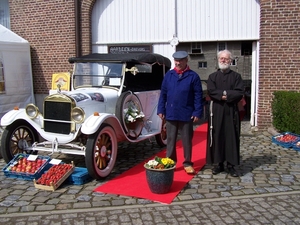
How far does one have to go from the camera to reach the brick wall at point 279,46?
833 centimetres

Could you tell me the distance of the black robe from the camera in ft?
16.2

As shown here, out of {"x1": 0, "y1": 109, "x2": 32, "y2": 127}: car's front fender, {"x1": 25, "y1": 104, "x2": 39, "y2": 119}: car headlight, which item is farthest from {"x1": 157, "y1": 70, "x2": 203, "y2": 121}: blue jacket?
{"x1": 0, "y1": 109, "x2": 32, "y2": 127}: car's front fender

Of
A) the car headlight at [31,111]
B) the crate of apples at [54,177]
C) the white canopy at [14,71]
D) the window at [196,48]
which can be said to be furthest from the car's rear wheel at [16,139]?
the window at [196,48]

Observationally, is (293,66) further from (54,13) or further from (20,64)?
(20,64)

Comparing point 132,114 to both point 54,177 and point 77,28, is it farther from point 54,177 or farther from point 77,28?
point 77,28

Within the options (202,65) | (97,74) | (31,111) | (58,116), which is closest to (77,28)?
(97,74)

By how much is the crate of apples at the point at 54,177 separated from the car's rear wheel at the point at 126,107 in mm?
1158

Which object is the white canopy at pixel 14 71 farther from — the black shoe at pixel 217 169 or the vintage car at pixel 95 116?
the black shoe at pixel 217 169

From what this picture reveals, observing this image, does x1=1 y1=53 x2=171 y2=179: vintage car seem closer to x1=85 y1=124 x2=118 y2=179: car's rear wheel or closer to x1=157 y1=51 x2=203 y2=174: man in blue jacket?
x1=85 y1=124 x2=118 y2=179: car's rear wheel

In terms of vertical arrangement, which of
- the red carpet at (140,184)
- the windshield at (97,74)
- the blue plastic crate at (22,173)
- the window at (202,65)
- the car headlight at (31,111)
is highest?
the window at (202,65)

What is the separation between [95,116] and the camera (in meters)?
4.86

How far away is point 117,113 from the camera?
543 centimetres

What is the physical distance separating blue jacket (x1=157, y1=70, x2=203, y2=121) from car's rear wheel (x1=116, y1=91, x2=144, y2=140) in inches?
33.3

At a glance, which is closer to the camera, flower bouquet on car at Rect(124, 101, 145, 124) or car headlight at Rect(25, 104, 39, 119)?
car headlight at Rect(25, 104, 39, 119)
